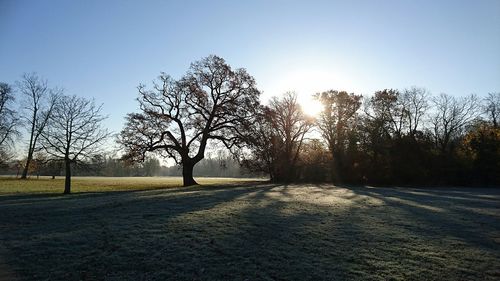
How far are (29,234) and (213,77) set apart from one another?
34063 mm

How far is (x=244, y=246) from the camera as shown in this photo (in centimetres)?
963

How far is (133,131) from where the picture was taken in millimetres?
39156

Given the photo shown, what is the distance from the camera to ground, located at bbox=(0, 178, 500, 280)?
7.61m

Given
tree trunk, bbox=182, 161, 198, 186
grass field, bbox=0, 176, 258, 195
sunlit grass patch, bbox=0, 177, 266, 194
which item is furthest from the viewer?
tree trunk, bbox=182, 161, 198, 186

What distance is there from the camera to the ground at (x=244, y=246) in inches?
300

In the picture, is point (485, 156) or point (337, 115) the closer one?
point (485, 156)

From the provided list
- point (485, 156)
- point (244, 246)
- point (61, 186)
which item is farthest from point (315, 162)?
point (244, 246)

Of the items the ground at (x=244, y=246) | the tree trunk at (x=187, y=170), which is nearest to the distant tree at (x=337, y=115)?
the tree trunk at (x=187, y=170)

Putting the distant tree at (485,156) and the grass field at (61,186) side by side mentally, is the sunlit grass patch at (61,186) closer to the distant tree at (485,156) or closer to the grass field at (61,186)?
the grass field at (61,186)

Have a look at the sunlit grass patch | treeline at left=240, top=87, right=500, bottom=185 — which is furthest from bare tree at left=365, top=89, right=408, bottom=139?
the sunlit grass patch

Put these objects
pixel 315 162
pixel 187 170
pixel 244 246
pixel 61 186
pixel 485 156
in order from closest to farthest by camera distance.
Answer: pixel 244 246
pixel 61 186
pixel 187 170
pixel 485 156
pixel 315 162

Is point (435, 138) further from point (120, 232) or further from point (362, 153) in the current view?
point (120, 232)

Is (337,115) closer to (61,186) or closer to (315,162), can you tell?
(315,162)

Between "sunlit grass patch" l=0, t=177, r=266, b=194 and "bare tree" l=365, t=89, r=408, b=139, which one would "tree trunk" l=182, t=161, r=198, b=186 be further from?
"bare tree" l=365, t=89, r=408, b=139
